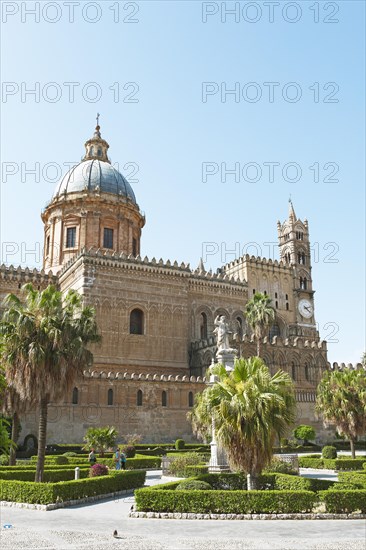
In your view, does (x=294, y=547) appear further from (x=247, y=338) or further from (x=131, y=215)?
(x=131, y=215)

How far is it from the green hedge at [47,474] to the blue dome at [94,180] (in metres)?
35.5

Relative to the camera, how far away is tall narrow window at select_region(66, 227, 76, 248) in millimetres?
52213

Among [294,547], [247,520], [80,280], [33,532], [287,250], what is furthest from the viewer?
[287,250]

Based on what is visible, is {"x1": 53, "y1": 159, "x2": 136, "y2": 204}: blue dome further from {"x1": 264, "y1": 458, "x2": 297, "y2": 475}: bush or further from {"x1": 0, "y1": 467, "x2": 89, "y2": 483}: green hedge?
{"x1": 264, "y1": 458, "x2": 297, "y2": 475}: bush

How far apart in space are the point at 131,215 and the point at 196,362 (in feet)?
55.0

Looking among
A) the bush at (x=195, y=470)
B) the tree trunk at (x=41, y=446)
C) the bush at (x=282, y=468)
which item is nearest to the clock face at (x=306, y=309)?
the bush at (x=282, y=468)

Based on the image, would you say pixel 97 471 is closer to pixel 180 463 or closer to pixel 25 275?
→ pixel 180 463

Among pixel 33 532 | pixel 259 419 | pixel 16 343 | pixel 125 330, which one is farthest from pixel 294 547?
pixel 125 330

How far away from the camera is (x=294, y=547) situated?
11133mm

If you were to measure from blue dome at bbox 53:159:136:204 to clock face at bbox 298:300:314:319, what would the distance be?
20805 millimetres

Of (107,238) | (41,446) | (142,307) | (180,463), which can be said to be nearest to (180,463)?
(180,463)

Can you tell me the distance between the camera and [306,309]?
58031 millimetres

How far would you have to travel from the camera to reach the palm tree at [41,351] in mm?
19781

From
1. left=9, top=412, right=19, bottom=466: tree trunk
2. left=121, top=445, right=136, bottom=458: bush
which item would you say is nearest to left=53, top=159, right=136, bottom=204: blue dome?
left=121, top=445, right=136, bottom=458: bush
